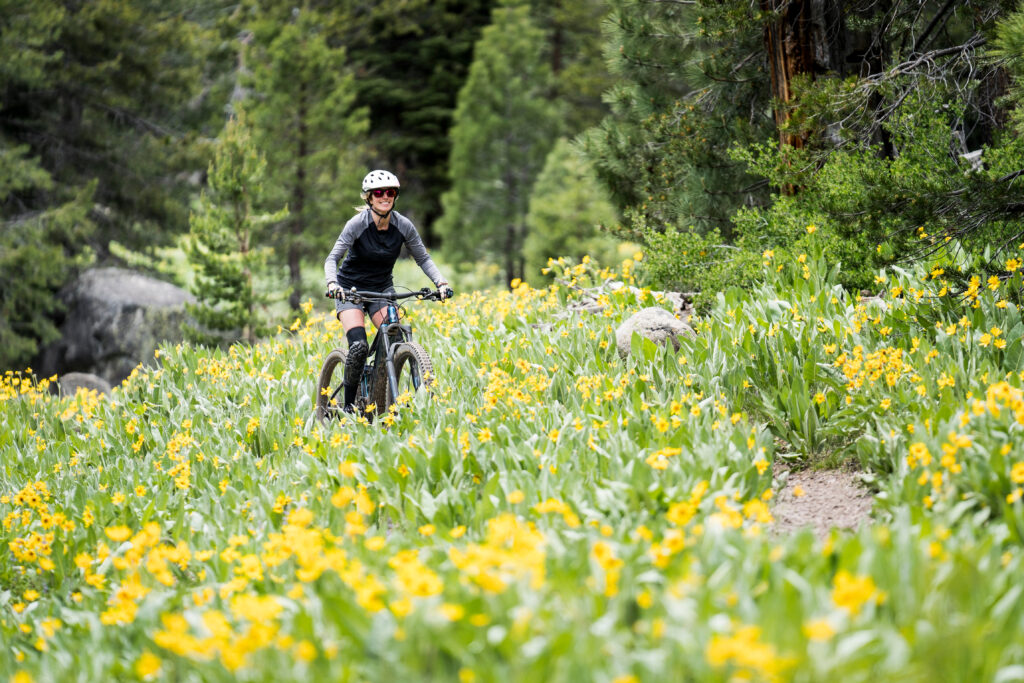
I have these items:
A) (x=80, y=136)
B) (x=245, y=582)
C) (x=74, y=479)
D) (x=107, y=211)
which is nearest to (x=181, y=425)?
(x=74, y=479)

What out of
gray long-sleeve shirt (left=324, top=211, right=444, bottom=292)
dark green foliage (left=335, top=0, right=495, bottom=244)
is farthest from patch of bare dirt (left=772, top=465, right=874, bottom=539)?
dark green foliage (left=335, top=0, right=495, bottom=244)

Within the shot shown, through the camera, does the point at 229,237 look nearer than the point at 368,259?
No

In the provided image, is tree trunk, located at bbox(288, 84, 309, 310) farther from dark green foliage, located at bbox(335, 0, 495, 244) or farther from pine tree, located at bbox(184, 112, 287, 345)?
dark green foliage, located at bbox(335, 0, 495, 244)

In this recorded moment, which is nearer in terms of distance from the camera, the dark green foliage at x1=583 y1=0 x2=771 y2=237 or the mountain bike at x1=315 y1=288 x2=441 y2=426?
the mountain bike at x1=315 y1=288 x2=441 y2=426

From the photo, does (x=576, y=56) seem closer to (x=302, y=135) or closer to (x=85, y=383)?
(x=302, y=135)

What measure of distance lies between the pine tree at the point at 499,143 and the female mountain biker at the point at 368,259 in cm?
1636

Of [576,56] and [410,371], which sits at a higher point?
[576,56]

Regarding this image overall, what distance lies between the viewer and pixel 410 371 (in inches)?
235

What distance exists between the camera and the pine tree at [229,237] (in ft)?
48.2

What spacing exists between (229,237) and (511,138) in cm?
1018

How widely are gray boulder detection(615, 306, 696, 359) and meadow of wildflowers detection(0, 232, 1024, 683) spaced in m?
0.20

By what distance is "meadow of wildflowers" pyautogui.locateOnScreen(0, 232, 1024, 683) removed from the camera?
2.32m

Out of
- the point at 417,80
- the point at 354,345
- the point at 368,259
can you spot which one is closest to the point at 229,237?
the point at 368,259

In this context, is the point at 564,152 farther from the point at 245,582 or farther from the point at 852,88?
the point at 245,582
